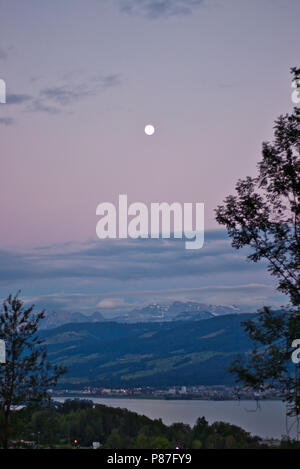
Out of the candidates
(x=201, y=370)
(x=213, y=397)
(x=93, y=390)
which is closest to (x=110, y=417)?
(x=213, y=397)

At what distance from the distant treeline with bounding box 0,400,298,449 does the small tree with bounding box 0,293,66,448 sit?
0.45 metres

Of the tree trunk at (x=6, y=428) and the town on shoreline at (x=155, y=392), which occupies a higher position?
the tree trunk at (x=6, y=428)

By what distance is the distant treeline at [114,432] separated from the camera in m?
16.8

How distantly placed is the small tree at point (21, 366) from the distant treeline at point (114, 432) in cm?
45

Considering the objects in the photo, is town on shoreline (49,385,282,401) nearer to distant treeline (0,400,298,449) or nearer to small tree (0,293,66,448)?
distant treeline (0,400,298,449)

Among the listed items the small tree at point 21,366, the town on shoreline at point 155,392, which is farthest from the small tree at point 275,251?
the town on shoreline at point 155,392

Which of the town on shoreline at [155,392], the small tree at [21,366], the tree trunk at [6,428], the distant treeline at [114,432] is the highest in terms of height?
the small tree at [21,366]

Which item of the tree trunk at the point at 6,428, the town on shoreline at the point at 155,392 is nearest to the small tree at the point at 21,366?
the tree trunk at the point at 6,428

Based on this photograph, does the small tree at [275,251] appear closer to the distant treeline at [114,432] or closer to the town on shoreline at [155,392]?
the distant treeline at [114,432]

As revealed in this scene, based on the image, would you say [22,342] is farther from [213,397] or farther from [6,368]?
[213,397]

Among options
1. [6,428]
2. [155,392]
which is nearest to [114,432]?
[6,428]

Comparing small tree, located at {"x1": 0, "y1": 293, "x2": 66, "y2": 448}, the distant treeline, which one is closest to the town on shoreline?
the distant treeline

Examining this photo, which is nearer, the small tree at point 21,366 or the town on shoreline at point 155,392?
the small tree at point 21,366

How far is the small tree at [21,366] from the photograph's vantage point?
15.8 meters
